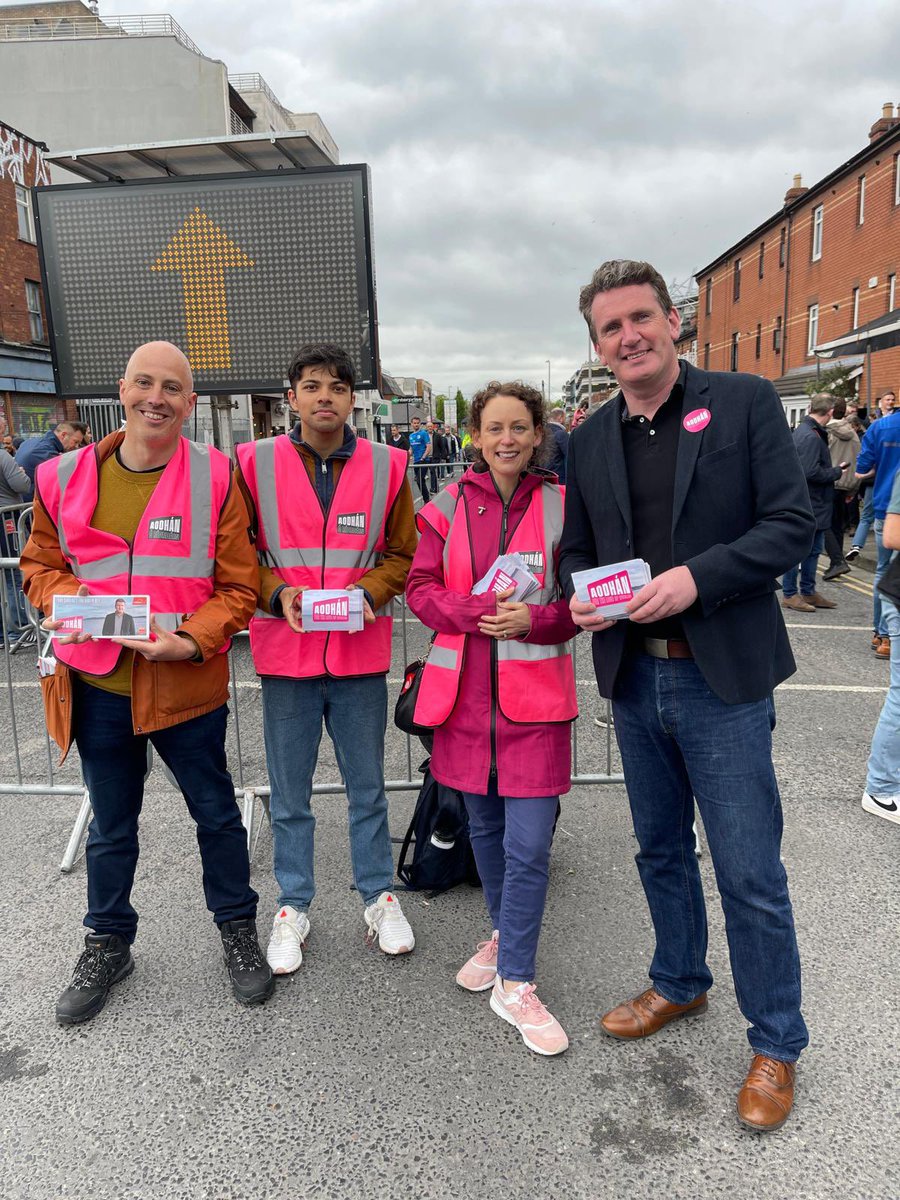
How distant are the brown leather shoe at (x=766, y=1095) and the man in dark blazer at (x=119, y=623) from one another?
211 cm

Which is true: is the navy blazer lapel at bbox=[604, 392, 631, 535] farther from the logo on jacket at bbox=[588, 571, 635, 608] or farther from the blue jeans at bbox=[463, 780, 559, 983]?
the blue jeans at bbox=[463, 780, 559, 983]

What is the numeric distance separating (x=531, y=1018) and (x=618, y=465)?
65.6 inches

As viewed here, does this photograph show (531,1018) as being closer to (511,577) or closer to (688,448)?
(511,577)

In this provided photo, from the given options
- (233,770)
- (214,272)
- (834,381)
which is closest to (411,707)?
(233,770)

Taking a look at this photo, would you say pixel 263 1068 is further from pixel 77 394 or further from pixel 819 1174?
pixel 77 394

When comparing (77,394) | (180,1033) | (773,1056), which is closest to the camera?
(773,1056)

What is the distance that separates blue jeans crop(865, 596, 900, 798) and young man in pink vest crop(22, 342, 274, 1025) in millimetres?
2966

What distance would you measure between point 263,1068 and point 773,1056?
1.43 meters

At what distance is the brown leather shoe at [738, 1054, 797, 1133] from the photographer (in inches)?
79.7

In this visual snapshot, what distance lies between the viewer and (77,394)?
19.7 feet

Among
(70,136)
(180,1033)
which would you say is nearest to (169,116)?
(70,136)

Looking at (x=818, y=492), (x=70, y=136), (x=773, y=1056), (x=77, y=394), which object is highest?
(x=70, y=136)

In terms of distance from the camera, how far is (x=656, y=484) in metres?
2.07

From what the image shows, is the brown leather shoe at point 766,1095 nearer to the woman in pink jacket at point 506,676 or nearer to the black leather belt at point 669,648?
the woman in pink jacket at point 506,676
